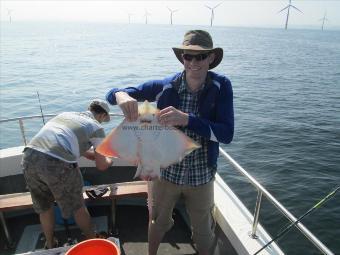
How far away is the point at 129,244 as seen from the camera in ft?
16.2

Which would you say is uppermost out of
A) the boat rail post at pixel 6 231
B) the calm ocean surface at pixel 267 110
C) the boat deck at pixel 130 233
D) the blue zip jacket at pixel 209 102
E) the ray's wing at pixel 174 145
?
the blue zip jacket at pixel 209 102

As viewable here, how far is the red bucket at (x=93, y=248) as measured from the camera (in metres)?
3.12

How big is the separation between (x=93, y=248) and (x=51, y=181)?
3.51ft

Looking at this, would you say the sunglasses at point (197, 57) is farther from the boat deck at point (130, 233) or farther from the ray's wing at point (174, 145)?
the boat deck at point (130, 233)

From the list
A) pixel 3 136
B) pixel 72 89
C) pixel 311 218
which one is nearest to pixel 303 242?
pixel 311 218

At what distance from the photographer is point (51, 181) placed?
3861 mm

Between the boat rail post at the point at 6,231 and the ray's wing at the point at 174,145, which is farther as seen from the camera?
the boat rail post at the point at 6,231

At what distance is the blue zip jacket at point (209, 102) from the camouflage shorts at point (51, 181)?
1.10 metres

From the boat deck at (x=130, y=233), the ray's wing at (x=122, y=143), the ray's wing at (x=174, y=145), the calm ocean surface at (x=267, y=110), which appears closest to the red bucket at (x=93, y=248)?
the ray's wing at (x=122, y=143)

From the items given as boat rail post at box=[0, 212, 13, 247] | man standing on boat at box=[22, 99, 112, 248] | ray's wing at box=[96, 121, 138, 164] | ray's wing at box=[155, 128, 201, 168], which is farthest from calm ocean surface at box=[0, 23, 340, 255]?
ray's wing at box=[96, 121, 138, 164]

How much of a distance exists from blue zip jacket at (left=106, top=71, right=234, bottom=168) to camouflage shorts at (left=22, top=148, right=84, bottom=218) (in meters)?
1.10

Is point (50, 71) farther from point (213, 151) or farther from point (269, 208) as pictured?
point (213, 151)

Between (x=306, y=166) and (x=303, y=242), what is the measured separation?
4.74 metres

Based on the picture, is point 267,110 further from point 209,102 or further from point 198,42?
point 198,42
